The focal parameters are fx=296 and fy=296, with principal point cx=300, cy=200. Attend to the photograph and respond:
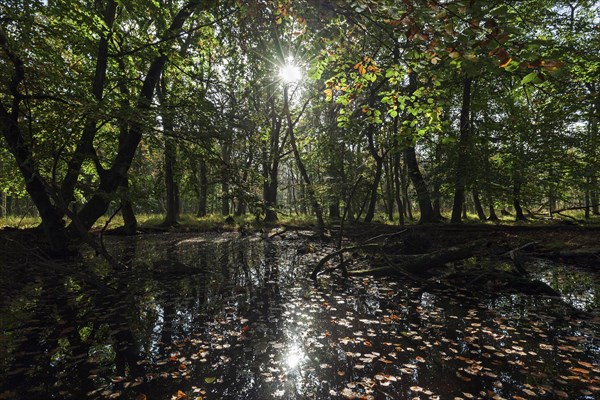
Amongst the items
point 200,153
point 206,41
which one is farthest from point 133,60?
point 200,153

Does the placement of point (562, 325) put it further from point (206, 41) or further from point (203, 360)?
point (206, 41)

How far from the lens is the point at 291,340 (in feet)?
17.2

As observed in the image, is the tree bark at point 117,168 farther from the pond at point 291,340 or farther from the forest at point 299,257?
the pond at point 291,340

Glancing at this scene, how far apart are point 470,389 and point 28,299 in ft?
30.7

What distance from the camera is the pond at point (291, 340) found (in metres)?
3.87

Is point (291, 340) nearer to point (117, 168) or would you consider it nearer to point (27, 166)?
point (117, 168)

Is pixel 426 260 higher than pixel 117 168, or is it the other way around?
pixel 117 168

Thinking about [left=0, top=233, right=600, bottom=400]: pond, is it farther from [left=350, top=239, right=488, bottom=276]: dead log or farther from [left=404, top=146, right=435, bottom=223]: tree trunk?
[left=404, top=146, right=435, bottom=223]: tree trunk

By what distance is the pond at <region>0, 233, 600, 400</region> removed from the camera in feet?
12.7

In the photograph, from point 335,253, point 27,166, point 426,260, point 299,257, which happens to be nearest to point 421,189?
point 299,257

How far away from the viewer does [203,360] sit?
14.8ft

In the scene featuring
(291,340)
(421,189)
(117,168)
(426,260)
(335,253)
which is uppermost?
(117,168)

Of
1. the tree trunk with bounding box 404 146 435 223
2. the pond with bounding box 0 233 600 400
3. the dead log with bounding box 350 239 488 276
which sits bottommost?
the pond with bounding box 0 233 600 400

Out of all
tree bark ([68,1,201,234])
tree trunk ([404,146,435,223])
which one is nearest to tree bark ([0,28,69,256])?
tree bark ([68,1,201,234])
